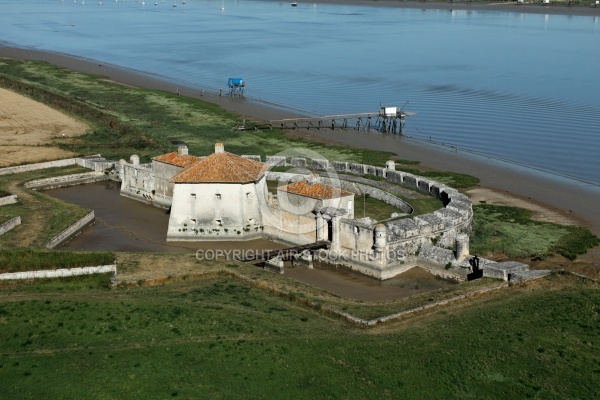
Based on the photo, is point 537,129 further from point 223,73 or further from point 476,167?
point 223,73

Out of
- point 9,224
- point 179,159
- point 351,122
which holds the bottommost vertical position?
point 351,122

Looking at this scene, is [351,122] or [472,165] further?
[351,122]

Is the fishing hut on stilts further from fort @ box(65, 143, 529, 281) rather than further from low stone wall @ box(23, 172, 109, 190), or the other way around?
fort @ box(65, 143, 529, 281)

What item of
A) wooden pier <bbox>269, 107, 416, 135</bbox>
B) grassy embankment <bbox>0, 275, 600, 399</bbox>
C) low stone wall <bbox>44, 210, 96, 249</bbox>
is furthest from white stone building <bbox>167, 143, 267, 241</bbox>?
wooden pier <bbox>269, 107, 416, 135</bbox>

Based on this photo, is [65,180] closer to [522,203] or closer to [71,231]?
[71,231]

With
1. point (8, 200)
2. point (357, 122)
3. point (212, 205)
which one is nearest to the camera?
point (212, 205)

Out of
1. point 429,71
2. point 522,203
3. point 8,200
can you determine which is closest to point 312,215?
point 522,203

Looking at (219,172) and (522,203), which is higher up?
(219,172)
